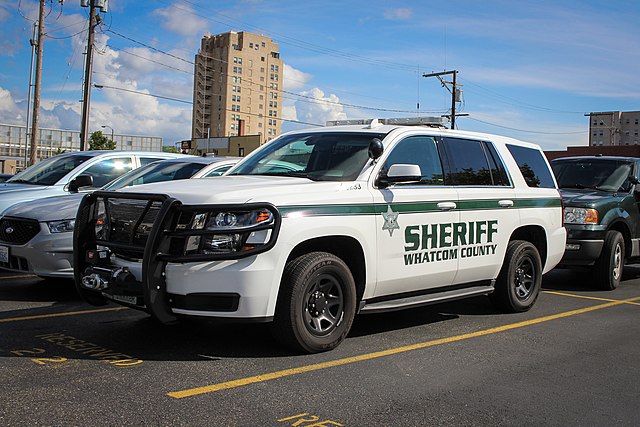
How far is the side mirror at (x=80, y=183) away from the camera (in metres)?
8.83

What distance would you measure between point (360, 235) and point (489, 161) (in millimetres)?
2359

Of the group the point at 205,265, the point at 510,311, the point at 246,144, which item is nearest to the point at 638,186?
the point at 510,311

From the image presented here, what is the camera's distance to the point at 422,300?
6.40m

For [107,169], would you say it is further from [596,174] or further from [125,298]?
[596,174]

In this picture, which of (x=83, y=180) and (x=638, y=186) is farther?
(x=638, y=186)

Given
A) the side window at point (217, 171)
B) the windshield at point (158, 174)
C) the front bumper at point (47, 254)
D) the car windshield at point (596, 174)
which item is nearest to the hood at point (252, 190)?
the front bumper at point (47, 254)

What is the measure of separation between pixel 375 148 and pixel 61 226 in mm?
3826

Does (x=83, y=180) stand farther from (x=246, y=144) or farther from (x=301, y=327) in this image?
(x=246, y=144)

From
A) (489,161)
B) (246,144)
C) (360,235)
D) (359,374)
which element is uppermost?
(246,144)

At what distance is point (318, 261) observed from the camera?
5395mm

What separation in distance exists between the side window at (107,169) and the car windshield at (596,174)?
678cm

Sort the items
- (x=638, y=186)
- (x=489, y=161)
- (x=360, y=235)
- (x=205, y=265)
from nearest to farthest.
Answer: (x=205, y=265) → (x=360, y=235) → (x=489, y=161) → (x=638, y=186)

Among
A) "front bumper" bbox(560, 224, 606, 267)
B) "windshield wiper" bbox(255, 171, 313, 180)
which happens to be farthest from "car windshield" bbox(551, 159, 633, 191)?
"windshield wiper" bbox(255, 171, 313, 180)

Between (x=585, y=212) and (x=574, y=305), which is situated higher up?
(x=585, y=212)
